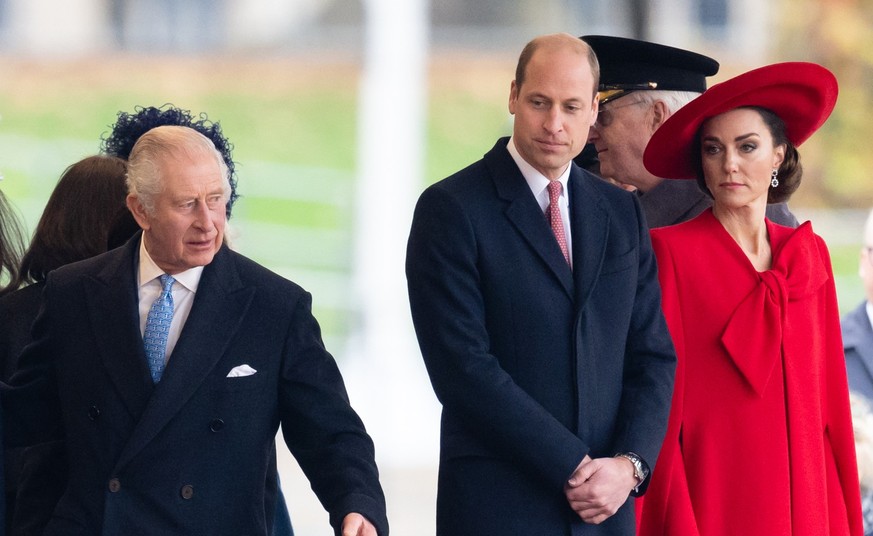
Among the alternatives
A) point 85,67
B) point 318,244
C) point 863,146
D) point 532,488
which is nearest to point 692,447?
point 532,488

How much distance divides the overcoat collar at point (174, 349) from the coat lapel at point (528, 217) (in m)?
0.50

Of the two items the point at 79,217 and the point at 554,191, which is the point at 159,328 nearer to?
the point at 79,217

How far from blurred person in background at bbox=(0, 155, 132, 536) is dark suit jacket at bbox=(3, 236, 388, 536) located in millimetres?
367

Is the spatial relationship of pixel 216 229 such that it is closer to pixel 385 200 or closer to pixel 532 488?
pixel 532 488

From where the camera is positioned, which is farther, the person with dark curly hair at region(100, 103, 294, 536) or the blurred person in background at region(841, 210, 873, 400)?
the blurred person in background at region(841, 210, 873, 400)

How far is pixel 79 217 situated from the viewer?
298 centimetres

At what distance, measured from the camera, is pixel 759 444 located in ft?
9.12

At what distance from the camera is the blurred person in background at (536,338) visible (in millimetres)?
2559

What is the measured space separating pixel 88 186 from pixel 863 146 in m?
9.00

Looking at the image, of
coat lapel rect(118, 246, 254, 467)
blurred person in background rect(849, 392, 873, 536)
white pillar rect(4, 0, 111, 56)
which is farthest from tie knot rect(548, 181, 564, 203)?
white pillar rect(4, 0, 111, 56)

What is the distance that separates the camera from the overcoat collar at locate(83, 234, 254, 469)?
244 cm

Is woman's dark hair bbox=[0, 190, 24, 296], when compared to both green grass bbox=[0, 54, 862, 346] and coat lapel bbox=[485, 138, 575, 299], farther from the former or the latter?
green grass bbox=[0, 54, 862, 346]

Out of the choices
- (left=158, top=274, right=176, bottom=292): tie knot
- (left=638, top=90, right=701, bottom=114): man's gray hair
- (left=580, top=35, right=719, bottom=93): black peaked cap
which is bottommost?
(left=158, top=274, right=176, bottom=292): tie knot

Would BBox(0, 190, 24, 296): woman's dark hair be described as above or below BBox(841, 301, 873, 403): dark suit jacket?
above
